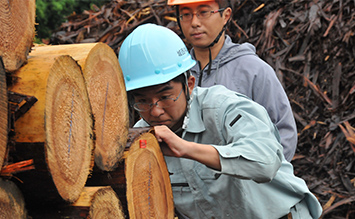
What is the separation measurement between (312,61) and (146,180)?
13.2 ft

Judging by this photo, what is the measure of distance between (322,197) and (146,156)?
11.4 feet

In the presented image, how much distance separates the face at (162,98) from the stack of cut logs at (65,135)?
18 cm

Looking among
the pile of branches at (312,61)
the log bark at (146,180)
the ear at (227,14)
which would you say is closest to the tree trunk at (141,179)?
the log bark at (146,180)

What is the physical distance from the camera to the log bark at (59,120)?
5.34 feet

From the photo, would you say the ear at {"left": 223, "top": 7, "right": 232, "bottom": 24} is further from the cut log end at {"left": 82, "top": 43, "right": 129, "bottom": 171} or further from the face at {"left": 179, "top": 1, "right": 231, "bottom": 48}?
the cut log end at {"left": 82, "top": 43, "right": 129, "bottom": 171}

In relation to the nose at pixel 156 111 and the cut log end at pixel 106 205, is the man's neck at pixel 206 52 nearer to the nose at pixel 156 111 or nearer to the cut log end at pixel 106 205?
the nose at pixel 156 111

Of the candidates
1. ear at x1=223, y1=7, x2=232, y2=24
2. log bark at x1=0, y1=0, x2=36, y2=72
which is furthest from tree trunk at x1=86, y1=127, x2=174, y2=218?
ear at x1=223, y1=7, x2=232, y2=24

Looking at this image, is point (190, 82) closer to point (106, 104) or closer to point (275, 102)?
point (106, 104)

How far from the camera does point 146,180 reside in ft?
7.67

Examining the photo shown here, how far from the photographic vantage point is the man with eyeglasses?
367cm

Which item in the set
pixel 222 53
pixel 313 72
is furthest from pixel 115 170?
pixel 313 72

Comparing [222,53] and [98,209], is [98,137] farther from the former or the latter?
[222,53]

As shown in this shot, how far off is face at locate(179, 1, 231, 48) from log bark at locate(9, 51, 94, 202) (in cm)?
202

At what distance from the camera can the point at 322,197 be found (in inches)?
206
